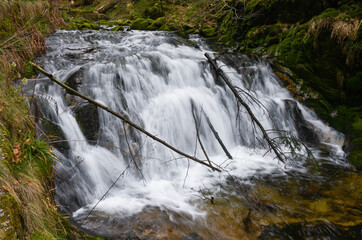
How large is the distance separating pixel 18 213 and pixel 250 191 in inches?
139

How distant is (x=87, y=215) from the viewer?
3477 millimetres

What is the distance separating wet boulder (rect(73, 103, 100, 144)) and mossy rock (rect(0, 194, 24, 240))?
9.14ft

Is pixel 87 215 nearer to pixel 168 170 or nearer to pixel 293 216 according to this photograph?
pixel 168 170

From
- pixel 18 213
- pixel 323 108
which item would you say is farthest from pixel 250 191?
pixel 323 108

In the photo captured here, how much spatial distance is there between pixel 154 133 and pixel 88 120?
1490mm

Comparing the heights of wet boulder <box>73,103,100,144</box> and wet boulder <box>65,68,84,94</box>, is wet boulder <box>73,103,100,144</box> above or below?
below

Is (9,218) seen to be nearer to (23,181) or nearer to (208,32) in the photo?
(23,181)

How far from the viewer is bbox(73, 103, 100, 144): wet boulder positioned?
15.4 feet

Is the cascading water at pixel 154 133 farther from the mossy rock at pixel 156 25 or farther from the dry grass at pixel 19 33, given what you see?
the mossy rock at pixel 156 25

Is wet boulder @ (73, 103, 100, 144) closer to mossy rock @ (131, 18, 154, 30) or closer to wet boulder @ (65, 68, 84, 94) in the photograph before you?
wet boulder @ (65, 68, 84, 94)

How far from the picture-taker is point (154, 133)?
550cm

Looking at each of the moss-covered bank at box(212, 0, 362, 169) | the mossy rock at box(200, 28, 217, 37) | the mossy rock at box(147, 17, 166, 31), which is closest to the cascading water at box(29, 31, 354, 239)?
the moss-covered bank at box(212, 0, 362, 169)

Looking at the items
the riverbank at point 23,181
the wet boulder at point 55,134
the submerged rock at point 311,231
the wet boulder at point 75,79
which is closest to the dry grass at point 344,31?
the submerged rock at point 311,231

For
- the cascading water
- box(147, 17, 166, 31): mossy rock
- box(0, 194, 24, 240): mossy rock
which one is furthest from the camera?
box(147, 17, 166, 31): mossy rock
